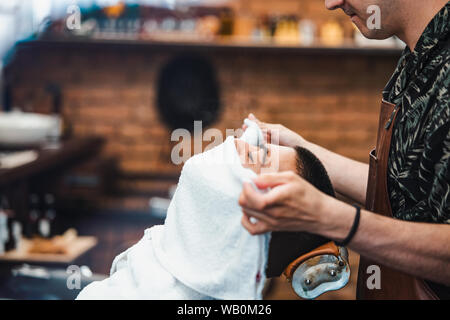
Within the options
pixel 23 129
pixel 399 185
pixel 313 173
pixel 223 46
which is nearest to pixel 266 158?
pixel 313 173

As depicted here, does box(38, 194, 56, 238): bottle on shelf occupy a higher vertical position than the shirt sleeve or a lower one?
lower

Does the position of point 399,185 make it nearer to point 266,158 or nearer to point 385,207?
point 385,207

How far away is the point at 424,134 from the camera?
1.24 meters

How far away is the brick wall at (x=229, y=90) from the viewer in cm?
429

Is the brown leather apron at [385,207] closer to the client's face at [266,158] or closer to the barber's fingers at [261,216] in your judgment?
the client's face at [266,158]

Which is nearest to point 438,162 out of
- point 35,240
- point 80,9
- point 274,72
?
point 35,240

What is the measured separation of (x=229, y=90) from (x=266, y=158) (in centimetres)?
306

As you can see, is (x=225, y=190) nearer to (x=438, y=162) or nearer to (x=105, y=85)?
(x=438, y=162)

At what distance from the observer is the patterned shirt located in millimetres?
1167

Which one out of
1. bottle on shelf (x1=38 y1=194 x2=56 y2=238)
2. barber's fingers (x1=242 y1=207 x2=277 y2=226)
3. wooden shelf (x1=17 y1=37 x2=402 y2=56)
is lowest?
bottle on shelf (x1=38 y1=194 x2=56 y2=238)

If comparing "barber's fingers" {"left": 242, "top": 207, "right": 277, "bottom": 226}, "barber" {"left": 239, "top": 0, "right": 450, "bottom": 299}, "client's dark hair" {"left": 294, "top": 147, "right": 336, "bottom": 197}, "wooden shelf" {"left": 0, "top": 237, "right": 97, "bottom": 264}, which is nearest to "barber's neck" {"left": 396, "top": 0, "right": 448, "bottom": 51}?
"barber" {"left": 239, "top": 0, "right": 450, "bottom": 299}

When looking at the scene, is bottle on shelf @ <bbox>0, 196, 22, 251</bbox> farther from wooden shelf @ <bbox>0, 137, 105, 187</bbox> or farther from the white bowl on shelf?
the white bowl on shelf

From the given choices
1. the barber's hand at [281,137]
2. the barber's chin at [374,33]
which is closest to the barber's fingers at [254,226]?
the barber's hand at [281,137]

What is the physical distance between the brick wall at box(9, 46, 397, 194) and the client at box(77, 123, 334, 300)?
9.85 feet
